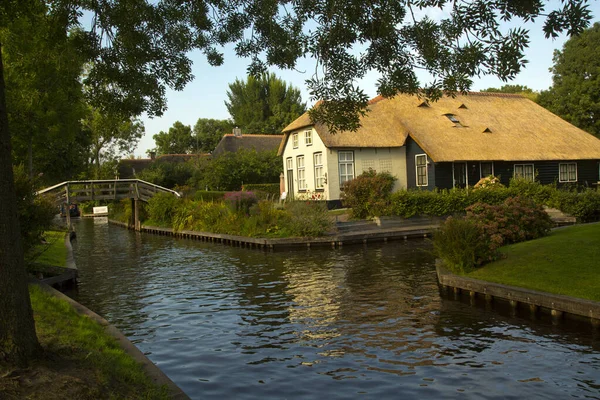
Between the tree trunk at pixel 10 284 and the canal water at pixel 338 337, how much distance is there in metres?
2.24

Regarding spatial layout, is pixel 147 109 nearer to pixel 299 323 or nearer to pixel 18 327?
pixel 299 323

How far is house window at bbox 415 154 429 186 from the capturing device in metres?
30.1

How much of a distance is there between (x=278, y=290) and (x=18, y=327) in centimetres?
811

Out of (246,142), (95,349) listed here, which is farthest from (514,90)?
(95,349)

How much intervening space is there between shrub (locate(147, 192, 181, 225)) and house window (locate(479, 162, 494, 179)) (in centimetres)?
1833

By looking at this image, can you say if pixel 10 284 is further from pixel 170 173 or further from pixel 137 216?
pixel 170 173

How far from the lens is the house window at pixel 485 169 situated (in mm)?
30375

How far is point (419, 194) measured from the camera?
928 inches

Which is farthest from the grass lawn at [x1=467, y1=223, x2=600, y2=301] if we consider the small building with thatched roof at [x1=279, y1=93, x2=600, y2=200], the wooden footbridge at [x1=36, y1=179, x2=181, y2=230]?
the wooden footbridge at [x1=36, y1=179, x2=181, y2=230]

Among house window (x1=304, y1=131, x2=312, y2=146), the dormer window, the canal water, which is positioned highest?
the dormer window

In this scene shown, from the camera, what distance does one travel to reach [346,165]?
3009cm

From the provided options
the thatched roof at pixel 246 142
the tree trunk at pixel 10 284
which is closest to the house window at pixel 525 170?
the thatched roof at pixel 246 142

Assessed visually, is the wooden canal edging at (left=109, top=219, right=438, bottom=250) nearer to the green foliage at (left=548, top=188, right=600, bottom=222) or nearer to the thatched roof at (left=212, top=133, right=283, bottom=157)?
the green foliage at (left=548, top=188, right=600, bottom=222)

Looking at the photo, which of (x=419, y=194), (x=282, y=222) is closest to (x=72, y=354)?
(x=282, y=222)
